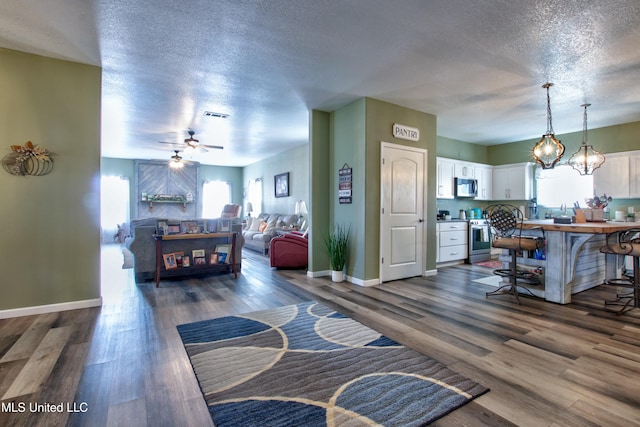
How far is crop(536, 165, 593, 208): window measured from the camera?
635 centimetres

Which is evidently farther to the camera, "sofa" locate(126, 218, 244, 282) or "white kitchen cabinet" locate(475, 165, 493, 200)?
"white kitchen cabinet" locate(475, 165, 493, 200)

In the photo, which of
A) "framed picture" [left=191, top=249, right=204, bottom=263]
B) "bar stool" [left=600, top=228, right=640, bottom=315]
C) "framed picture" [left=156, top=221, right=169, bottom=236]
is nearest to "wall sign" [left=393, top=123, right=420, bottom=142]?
"bar stool" [left=600, top=228, right=640, bottom=315]

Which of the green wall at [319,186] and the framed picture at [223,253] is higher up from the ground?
the green wall at [319,186]

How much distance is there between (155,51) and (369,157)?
9.46ft

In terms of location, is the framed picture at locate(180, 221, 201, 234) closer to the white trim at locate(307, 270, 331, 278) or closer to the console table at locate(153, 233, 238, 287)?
the console table at locate(153, 233, 238, 287)

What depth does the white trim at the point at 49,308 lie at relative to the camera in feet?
10.4

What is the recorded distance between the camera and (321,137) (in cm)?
519

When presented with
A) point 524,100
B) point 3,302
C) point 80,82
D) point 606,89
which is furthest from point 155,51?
point 606,89

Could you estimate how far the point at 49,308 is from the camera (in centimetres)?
330

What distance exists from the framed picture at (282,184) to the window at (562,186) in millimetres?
→ 6114

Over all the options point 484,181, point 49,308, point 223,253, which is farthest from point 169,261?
point 484,181

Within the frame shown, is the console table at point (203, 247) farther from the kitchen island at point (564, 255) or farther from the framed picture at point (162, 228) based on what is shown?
the kitchen island at point (564, 255)

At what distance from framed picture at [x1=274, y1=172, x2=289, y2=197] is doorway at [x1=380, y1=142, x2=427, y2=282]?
4.45 meters

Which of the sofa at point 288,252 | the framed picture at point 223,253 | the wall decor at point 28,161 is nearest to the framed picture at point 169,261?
the framed picture at point 223,253
